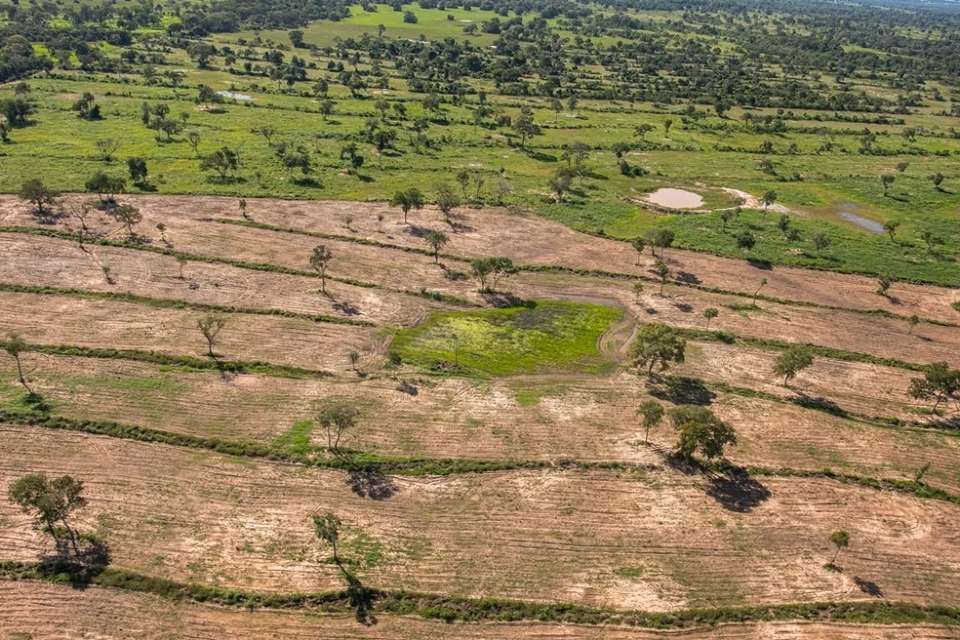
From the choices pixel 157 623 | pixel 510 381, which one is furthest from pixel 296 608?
pixel 510 381

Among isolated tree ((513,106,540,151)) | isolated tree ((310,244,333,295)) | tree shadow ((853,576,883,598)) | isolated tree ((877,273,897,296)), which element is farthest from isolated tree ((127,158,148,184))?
isolated tree ((877,273,897,296))

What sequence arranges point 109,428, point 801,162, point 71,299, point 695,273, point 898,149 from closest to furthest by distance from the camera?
point 109,428 < point 71,299 < point 695,273 < point 801,162 < point 898,149

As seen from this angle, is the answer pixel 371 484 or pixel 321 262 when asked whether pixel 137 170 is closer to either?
pixel 321 262

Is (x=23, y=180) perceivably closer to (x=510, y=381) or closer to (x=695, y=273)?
(x=510, y=381)

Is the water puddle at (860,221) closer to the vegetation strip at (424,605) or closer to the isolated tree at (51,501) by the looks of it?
the vegetation strip at (424,605)

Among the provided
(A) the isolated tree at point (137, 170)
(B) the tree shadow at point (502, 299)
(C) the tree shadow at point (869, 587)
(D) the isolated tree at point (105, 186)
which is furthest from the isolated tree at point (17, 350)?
(C) the tree shadow at point (869, 587)

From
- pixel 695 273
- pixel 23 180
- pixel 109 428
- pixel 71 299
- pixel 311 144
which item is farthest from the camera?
pixel 311 144

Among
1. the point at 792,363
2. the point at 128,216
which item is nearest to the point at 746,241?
the point at 792,363
